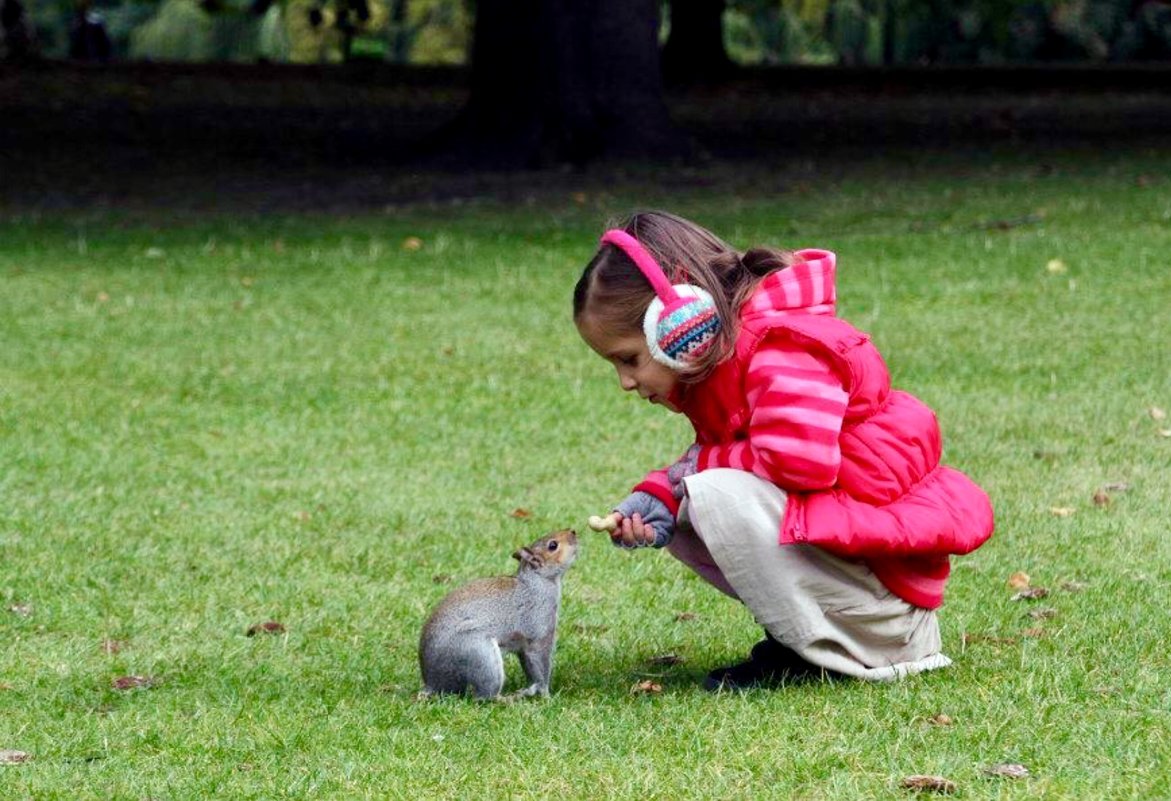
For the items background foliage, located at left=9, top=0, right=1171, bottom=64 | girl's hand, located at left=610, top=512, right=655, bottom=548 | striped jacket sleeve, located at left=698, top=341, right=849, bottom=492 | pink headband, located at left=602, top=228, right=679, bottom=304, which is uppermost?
pink headband, located at left=602, top=228, right=679, bottom=304

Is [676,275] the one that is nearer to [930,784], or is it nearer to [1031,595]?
[930,784]

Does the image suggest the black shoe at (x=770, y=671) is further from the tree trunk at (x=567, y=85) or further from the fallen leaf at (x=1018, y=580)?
the tree trunk at (x=567, y=85)

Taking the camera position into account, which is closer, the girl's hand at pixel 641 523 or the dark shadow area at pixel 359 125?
the girl's hand at pixel 641 523

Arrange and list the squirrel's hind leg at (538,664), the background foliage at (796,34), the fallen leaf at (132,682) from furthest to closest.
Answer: the background foliage at (796,34) → the fallen leaf at (132,682) → the squirrel's hind leg at (538,664)

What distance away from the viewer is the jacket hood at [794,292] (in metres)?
4.08

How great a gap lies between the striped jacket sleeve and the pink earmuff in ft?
0.44

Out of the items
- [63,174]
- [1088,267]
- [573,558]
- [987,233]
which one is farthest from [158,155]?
[573,558]

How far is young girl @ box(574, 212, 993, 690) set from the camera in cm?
396

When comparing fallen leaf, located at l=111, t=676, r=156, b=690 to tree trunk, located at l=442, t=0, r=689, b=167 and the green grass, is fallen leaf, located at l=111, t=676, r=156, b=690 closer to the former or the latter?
the green grass

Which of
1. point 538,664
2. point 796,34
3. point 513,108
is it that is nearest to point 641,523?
point 538,664

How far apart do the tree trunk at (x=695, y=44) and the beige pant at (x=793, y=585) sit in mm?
20900

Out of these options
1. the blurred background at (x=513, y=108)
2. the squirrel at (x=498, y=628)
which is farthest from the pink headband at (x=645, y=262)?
the blurred background at (x=513, y=108)

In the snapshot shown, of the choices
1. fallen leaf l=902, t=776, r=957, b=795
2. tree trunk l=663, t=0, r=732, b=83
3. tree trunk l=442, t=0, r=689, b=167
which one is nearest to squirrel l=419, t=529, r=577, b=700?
fallen leaf l=902, t=776, r=957, b=795

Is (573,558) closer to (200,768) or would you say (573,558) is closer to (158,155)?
(200,768)
